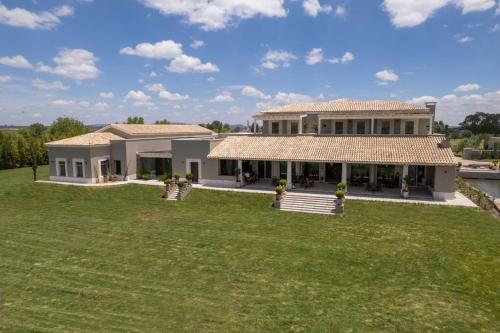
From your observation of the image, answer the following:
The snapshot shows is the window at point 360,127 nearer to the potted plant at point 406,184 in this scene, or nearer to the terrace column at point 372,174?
the terrace column at point 372,174

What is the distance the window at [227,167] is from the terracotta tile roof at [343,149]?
121 cm

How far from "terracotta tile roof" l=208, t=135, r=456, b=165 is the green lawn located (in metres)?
4.51

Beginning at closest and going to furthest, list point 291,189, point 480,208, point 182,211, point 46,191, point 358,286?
point 358,286, point 480,208, point 182,211, point 291,189, point 46,191

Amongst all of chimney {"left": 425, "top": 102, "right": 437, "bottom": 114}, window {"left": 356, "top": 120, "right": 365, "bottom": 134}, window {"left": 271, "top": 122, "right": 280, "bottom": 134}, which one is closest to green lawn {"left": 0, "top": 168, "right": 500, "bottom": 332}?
window {"left": 356, "top": 120, "right": 365, "bottom": 134}

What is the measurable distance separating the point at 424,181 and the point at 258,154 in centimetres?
1612

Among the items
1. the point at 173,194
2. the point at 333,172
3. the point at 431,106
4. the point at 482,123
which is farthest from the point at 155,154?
the point at 482,123

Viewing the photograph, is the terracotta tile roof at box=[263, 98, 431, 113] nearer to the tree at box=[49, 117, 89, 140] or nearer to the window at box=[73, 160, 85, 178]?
the window at box=[73, 160, 85, 178]

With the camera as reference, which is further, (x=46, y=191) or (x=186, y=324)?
(x=46, y=191)

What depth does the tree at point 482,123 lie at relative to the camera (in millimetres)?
131850

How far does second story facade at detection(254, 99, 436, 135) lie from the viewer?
3098 centimetres

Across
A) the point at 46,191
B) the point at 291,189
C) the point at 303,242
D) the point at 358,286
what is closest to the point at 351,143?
the point at 291,189

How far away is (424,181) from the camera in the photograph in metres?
30.8

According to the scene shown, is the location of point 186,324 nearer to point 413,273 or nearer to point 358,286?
point 358,286

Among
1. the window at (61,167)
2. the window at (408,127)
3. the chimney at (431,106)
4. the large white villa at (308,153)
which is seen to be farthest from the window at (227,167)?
the chimney at (431,106)
